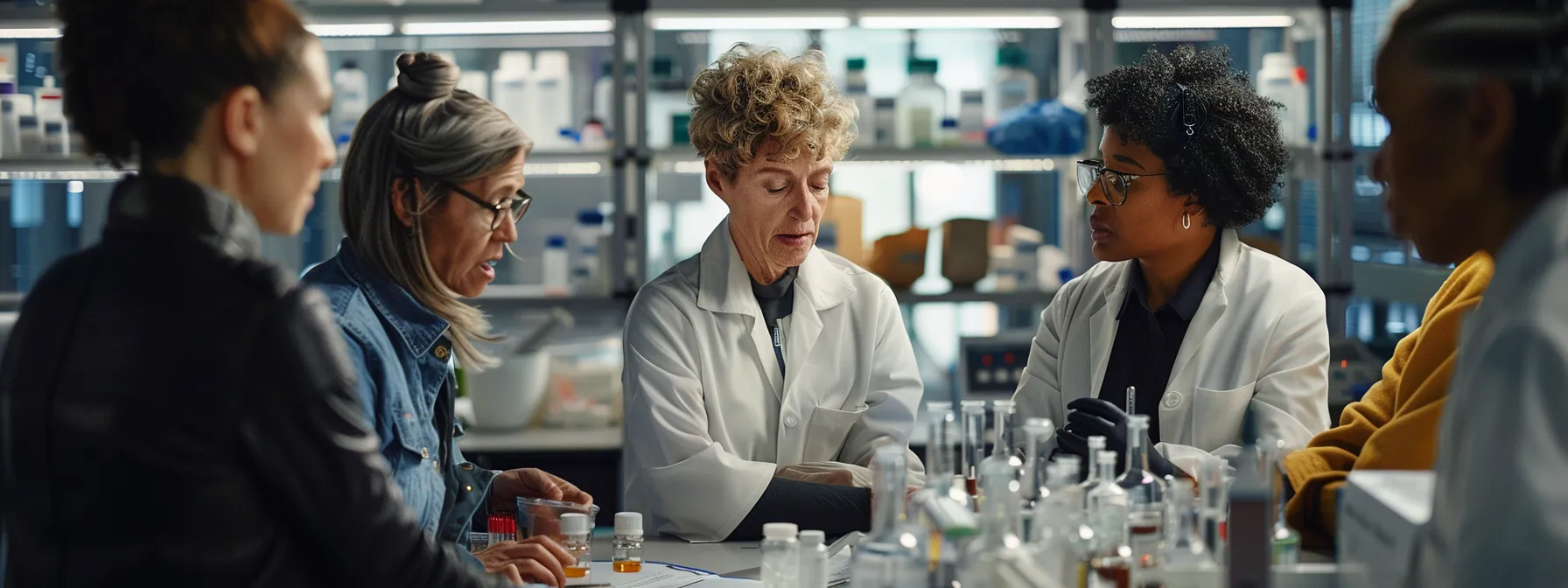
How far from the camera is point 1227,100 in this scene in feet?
7.71

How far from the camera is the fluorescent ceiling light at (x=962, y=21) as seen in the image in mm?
3906

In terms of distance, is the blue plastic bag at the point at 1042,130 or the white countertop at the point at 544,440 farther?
the blue plastic bag at the point at 1042,130

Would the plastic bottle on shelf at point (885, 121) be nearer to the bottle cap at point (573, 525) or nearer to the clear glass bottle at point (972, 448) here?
the clear glass bottle at point (972, 448)

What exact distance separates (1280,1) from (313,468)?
352cm

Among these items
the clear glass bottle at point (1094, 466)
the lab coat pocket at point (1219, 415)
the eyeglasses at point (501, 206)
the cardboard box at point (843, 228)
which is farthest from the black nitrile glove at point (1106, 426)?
the cardboard box at point (843, 228)

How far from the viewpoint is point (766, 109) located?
230 cm

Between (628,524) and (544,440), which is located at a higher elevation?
(628,524)

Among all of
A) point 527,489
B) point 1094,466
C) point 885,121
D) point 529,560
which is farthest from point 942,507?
point 885,121

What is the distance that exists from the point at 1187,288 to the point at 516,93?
92.4 inches

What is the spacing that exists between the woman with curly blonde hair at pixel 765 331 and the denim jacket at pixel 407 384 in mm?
436

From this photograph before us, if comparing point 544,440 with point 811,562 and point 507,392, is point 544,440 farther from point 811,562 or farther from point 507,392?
point 811,562

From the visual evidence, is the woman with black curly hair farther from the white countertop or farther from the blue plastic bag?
the white countertop

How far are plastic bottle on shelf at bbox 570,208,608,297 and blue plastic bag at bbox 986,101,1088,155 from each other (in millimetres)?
1262

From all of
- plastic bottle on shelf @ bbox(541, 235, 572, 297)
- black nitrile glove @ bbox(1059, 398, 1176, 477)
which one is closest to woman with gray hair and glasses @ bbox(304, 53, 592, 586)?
black nitrile glove @ bbox(1059, 398, 1176, 477)
